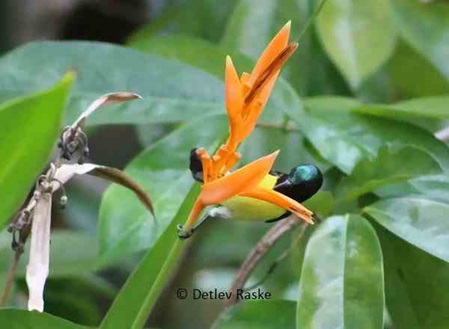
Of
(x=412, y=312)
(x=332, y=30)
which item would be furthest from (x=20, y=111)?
(x=332, y=30)

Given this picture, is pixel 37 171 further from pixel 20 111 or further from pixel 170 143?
pixel 170 143

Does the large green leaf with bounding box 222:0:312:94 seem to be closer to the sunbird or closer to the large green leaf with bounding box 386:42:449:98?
the large green leaf with bounding box 386:42:449:98

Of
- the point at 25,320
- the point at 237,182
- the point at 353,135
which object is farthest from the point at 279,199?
the point at 353,135

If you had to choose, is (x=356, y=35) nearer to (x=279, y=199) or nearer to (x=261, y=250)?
(x=261, y=250)

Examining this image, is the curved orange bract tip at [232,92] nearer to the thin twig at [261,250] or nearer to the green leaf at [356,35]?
the thin twig at [261,250]

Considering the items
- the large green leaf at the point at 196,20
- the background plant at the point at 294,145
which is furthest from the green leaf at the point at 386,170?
the large green leaf at the point at 196,20

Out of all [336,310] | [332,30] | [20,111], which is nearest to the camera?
[20,111]
